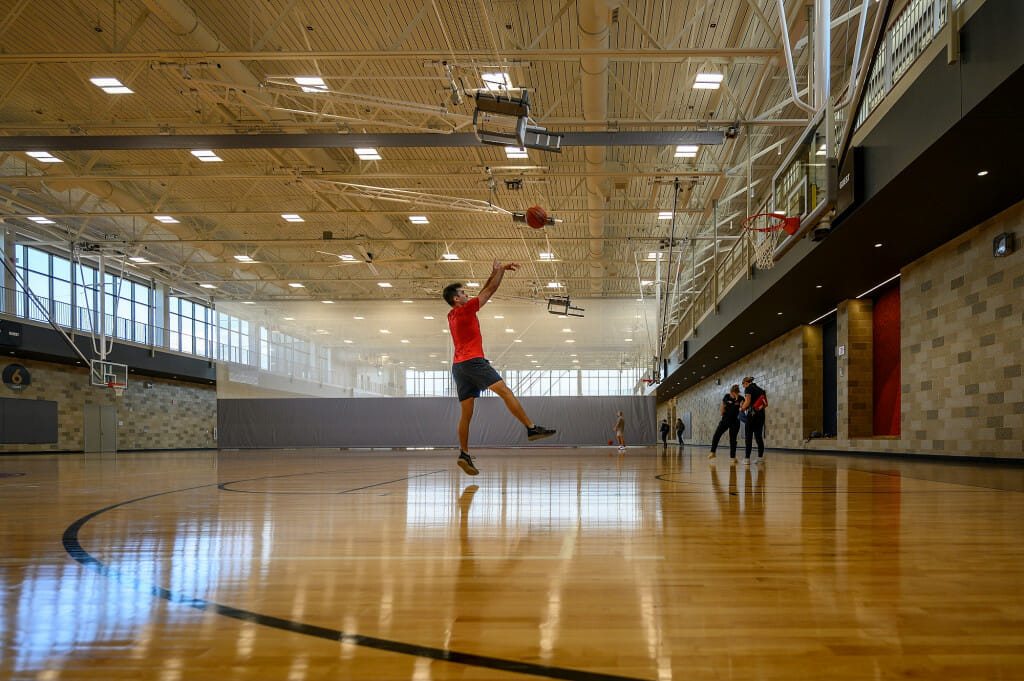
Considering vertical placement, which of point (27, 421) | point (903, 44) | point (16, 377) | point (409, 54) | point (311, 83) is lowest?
point (27, 421)

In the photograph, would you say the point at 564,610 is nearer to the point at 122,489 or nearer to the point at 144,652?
the point at 144,652

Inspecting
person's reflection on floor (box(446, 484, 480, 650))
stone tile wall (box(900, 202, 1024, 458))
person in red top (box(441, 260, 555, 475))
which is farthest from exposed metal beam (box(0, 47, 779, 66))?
person's reflection on floor (box(446, 484, 480, 650))

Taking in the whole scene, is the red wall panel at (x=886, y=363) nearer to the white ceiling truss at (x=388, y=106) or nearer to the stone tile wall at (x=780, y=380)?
the stone tile wall at (x=780, y=380)

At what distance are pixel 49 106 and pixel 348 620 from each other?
18.7 metres

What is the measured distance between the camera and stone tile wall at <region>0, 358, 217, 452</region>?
26891 millimetres

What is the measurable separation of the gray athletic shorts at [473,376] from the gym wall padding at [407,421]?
2727 cm

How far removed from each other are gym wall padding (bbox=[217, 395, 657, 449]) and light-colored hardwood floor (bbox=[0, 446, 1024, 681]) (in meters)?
30.7

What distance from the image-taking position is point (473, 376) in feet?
22.9

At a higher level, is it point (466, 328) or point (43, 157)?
point (43, 157)

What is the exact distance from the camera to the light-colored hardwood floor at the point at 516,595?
1453 mm

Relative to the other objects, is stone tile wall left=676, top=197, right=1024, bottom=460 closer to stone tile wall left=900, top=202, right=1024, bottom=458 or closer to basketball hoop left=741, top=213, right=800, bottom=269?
stone tile wall left=900, top=202, right=1024, bottom=458

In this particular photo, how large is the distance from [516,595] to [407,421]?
3371 centimetres

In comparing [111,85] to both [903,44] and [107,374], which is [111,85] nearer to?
[903,44]

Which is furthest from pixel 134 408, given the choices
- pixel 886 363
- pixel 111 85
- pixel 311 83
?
pixel 886 363
